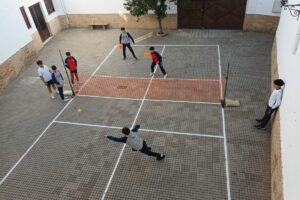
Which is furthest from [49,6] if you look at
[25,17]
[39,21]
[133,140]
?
[133,140]

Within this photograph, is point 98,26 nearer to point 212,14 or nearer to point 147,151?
point 212,14

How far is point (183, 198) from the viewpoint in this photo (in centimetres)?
751

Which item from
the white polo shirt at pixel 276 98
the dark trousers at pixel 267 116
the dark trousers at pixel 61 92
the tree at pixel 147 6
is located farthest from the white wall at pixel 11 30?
the white polo shirt at pixel 276 98

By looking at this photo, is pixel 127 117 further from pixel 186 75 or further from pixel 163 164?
pixel 186 75

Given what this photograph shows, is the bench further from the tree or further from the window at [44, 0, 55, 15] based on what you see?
the tree

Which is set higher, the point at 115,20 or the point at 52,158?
the point at 115,20

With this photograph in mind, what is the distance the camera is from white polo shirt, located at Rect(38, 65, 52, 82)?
11227 millimetres

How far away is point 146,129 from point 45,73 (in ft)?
16.5

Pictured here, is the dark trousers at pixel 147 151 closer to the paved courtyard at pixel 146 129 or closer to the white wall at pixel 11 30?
the paved courtyard at pixel 146 129

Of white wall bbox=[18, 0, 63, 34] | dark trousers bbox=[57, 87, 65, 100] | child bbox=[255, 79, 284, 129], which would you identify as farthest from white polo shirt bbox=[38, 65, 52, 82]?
child bbox=[255, 79, 284, 129]

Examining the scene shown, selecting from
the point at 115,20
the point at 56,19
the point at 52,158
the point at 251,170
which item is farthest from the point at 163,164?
the point at 56,19

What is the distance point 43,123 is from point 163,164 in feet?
17.6

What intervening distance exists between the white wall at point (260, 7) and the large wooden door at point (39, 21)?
13.2 meters

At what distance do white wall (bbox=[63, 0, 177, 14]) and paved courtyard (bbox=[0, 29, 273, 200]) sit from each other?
4382 millimetres
